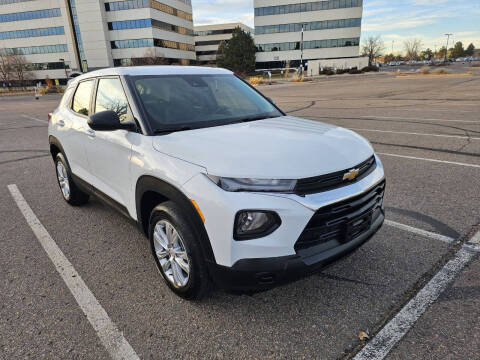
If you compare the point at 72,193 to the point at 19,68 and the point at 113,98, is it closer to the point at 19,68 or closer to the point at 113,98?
the point at 113,98

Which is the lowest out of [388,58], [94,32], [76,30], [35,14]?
[388,58]

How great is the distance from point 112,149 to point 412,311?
282cm

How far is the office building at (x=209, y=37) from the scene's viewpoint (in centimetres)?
10631

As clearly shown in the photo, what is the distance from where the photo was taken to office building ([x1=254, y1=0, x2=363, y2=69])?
70438 millimetres

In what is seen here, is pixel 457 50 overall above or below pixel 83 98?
above

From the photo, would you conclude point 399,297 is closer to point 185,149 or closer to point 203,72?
point 185,149

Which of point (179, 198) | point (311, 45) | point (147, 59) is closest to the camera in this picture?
point (179, 198)

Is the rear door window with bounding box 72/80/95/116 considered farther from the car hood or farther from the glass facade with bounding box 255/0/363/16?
the glass facade with bounding box 255/0/363/16

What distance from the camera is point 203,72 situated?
367cm

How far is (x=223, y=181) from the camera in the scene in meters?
2.08

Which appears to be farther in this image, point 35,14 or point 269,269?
point 35,14

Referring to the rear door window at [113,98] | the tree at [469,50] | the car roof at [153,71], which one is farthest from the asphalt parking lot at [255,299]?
the tree at [469,50]

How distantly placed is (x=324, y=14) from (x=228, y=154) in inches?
3137

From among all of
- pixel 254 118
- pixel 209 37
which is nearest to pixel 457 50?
pixel 209 37
